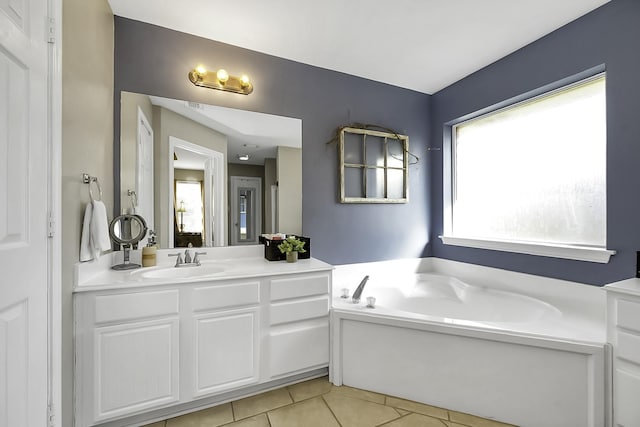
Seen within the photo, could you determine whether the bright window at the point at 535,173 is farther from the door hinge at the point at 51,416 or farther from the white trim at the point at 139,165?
the door hinge at the point at 51,416

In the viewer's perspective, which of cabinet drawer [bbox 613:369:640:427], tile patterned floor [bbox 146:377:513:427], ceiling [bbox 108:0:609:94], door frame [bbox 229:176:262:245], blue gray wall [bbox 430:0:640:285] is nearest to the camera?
cabinet drawer [bbox 613:369:640:427]

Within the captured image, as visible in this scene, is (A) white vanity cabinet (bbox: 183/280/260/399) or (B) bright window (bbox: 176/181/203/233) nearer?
(A) white vanity cabinet (bbox: 183/280/260/399)

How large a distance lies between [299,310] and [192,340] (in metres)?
0.68

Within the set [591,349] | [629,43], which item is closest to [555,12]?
[629,43]

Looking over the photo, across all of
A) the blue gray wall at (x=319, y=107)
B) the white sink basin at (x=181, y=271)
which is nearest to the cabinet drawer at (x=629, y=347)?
the blue gray wall at (x=319, y=107)

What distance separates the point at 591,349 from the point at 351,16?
96.4 inches

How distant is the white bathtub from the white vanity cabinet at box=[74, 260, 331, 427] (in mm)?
301

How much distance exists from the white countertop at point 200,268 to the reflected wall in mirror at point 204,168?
0.10 meters

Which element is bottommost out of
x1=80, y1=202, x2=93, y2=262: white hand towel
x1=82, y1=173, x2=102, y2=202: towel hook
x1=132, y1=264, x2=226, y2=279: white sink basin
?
x1=132, y1=264, x2=226, y2=279: white sink basin

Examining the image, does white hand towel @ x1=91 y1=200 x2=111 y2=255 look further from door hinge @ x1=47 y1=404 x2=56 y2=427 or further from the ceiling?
the ceiling

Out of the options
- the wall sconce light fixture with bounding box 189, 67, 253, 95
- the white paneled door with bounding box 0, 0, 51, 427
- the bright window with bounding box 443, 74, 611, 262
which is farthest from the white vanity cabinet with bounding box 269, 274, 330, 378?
the bright window with bounding box 443, 74, 611, 262

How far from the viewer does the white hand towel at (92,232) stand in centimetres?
151

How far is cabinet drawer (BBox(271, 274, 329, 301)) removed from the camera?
6.31 ft

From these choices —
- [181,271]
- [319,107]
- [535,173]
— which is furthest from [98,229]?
[535,173]
